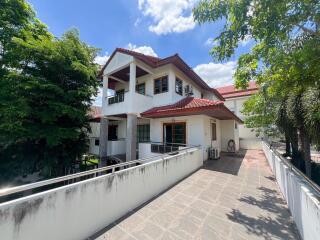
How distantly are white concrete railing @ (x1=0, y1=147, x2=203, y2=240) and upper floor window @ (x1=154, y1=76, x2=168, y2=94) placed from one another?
686cm

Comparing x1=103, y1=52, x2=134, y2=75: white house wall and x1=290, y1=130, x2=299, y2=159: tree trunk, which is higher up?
x1=103, y1=52, x2=134, y2=75: white house wall

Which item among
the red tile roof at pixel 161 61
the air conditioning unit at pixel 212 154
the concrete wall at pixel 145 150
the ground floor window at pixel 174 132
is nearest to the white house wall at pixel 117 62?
the red tile roof at pixel 161 61

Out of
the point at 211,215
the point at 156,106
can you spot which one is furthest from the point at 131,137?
the point at 211,215

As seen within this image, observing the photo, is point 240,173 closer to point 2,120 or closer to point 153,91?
point 153,91

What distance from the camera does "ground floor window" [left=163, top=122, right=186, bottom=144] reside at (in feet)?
34.1

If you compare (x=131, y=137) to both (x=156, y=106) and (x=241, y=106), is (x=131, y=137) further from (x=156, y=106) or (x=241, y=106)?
(x=241, y=106)

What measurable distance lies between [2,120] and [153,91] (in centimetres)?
821

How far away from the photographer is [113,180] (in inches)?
142

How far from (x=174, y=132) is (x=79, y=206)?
326 inches

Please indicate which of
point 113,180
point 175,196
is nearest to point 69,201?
point 113,180

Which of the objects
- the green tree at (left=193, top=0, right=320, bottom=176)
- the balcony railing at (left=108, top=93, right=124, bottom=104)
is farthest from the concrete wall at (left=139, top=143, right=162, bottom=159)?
the green tree at (left=193, top=0, right=320, bottom=176)

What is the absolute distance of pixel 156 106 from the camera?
11203 millimetres

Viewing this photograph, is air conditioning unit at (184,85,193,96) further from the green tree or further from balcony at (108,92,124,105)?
the green tree

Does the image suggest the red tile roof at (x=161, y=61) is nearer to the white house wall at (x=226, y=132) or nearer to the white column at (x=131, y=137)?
the white column at (x=131, y=137)
